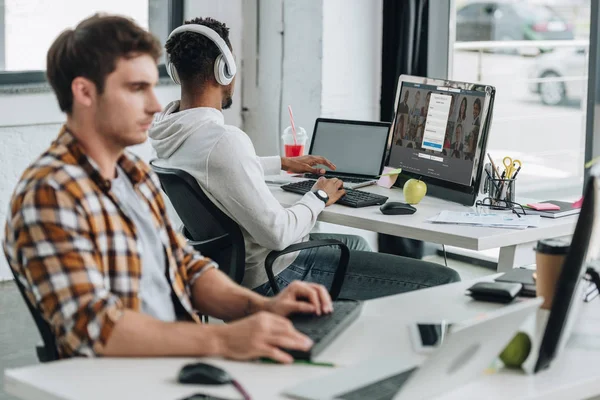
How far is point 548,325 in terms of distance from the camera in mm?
1535

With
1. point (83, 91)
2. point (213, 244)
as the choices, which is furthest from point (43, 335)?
point (213, 244)

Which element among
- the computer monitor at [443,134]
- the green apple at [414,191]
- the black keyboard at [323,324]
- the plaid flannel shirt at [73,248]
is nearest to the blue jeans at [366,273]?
the green apple at [414,191]

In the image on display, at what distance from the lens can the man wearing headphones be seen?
104 inches

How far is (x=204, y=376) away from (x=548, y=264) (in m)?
0.77

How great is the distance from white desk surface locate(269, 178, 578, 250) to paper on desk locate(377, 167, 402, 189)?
0.19 metres

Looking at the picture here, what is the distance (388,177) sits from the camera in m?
3.36

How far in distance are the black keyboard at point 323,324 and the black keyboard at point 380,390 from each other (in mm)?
146

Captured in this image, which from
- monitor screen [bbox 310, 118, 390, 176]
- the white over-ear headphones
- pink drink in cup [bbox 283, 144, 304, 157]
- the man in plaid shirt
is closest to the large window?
pink drink in cup [bbox 283, 144, 304, 157]

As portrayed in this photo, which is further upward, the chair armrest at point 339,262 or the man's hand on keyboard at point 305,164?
the man's hand on keyboard at point 305,164

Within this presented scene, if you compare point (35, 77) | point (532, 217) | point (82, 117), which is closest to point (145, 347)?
point (82, 117)

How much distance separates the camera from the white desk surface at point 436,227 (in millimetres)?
2614

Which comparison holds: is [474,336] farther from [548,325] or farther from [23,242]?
[23,242]

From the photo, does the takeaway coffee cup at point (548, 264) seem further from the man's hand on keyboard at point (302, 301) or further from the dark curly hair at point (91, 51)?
the dark curly hair at point (91, 51)

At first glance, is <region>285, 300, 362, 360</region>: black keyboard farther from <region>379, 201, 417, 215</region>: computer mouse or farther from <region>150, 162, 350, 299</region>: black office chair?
<region>379, 201, 417, 215</region>: computer mouse
